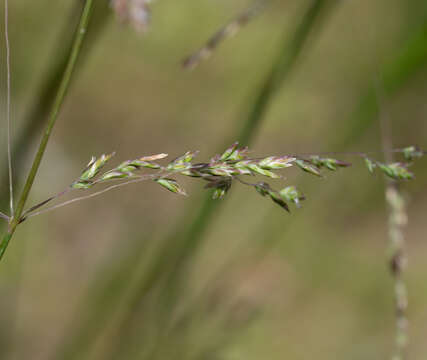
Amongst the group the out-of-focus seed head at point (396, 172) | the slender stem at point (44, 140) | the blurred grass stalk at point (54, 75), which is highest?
the blurred grass stalk at point (54, 75)

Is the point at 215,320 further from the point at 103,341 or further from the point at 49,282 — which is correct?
the point at 49,282

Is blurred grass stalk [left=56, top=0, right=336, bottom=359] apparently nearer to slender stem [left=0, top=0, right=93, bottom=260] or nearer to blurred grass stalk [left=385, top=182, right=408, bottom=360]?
blurred grass stalk [left=385, top=182, right=408, bottom=360]

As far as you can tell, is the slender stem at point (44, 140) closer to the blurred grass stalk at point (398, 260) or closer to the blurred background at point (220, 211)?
the blurred grass stalk at point (398, 260)

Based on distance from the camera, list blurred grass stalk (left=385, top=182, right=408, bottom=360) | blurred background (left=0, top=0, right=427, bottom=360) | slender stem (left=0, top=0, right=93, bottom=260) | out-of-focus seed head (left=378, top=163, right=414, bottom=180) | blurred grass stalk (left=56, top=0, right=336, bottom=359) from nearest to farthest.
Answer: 1. slender stem (left=0, top=0, right=93, bottom=260)
2. out-of-focus seed head (left=378, top=163, right=414, bottom=180)
3. blurred grass stalk (left=385, top=182, right=408, bottom=360)
4. blurred grass stalk (left=56, top=0, right=336, bottom=359)
5. blurred background (left=0, top=0, right=427, bottom=360)

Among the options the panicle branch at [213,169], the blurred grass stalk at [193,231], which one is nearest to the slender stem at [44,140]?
the panicle branch at [213,169]

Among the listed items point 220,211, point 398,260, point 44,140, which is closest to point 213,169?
point 44,140

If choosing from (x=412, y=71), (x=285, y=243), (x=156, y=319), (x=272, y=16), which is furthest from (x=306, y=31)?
(x=272, y=16)

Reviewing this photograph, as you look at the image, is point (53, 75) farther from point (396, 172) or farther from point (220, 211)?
point (220, 211)

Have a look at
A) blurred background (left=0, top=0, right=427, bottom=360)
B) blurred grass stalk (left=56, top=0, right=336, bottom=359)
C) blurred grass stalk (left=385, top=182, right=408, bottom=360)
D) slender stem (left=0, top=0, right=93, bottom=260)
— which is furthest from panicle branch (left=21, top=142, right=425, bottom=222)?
blurred background (left=0, top=0, right=427, bottom=360)
